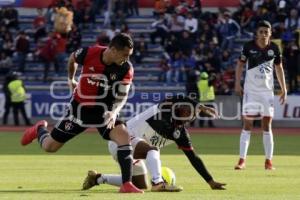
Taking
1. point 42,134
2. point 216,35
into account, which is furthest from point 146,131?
point 216,35

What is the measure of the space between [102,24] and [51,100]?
286 inches

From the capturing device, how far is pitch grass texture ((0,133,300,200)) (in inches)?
454

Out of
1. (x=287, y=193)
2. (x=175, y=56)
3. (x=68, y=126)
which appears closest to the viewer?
(x=287, y=193)

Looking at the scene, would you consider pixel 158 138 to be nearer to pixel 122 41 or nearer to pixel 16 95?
pixel 122 41

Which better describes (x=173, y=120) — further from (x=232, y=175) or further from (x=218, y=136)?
(x=218, y=136)

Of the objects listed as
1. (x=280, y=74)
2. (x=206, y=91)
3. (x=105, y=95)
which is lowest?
(x=206, y=91)

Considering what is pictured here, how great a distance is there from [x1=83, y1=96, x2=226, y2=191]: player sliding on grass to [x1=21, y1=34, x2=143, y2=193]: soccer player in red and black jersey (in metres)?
0.43

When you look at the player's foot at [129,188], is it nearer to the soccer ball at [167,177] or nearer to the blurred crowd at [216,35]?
the soccer ball at [167,177]

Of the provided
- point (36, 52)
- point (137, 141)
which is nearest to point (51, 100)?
point (36, 52)

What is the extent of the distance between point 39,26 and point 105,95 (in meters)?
28.4

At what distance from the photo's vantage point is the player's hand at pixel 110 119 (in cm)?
1191

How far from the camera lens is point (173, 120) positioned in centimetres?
1227

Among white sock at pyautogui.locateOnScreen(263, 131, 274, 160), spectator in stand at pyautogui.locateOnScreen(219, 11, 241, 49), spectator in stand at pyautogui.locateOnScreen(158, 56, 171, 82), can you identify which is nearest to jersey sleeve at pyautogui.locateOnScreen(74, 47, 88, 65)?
white sock at pyautogui.locateOnScreen(263, 131, 274, 160)

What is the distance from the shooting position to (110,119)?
39.1 feet
